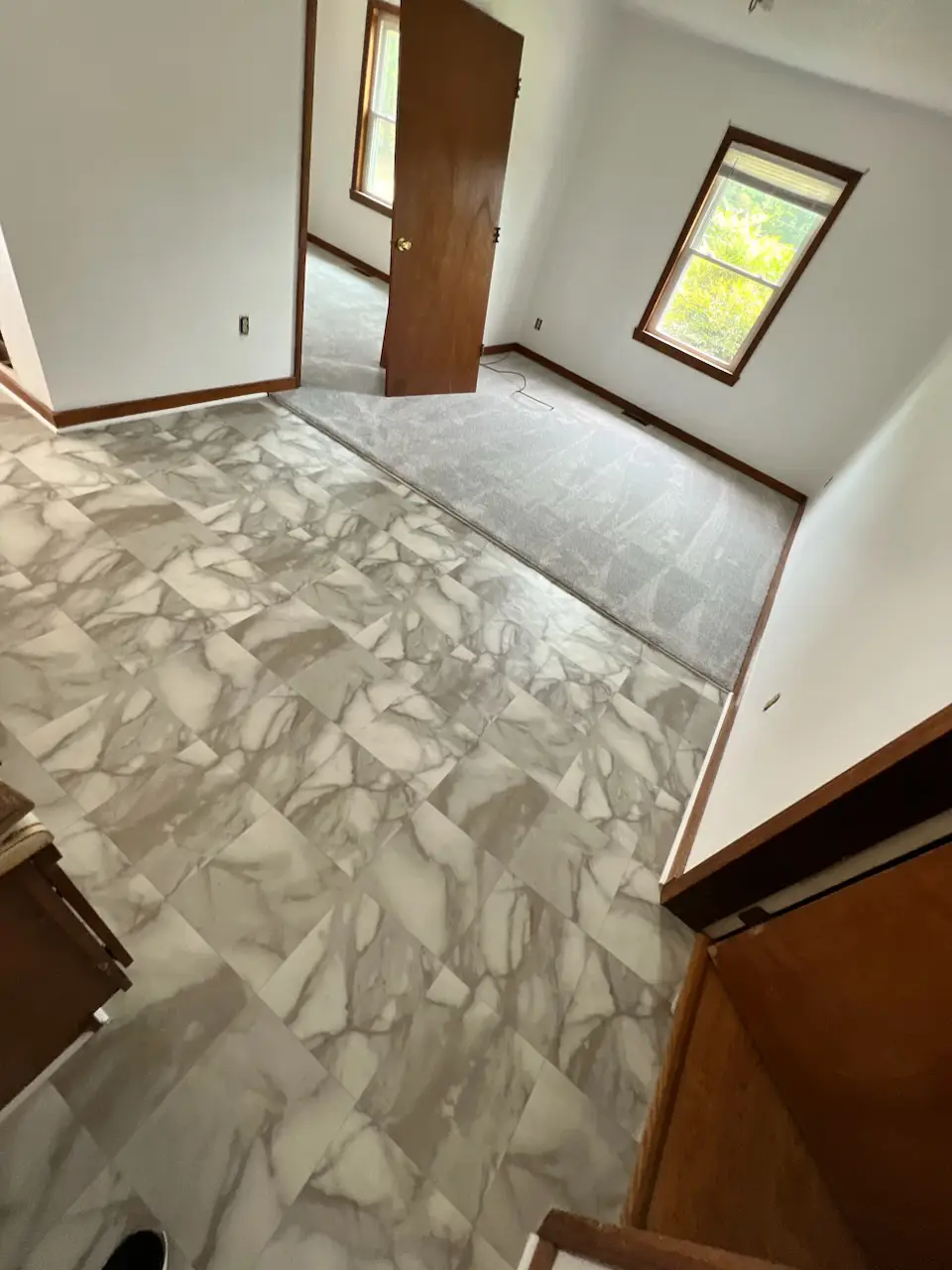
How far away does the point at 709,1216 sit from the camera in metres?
1.28

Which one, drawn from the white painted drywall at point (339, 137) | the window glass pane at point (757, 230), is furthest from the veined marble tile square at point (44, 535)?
the window glass pane at point (757, 230)

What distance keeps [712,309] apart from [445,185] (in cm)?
203

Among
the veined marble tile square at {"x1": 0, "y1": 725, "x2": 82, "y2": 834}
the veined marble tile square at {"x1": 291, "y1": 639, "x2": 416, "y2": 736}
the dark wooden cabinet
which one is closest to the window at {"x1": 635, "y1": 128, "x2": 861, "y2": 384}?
the veined marble tile square at {"x1": 291, "y1": 639, "x2": 416, "y2": 736}

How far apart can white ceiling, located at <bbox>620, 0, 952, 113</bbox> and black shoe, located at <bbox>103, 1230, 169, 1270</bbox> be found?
392 centimetres

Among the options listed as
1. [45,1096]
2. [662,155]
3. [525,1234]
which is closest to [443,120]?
[662,155]

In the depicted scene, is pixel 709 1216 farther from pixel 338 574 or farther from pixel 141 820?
pixel 338 574

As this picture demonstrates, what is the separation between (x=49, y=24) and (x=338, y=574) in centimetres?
193

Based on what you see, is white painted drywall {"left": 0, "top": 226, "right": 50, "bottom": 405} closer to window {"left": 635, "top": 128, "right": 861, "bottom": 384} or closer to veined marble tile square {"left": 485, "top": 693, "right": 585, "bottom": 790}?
veined marble tile square {"left": 485, "top": 693, "right": 585, "bottom": 790}

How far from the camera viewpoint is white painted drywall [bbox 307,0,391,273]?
4359 millimetres

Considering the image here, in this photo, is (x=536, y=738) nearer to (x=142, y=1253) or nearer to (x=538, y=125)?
(x=142, y=1253)

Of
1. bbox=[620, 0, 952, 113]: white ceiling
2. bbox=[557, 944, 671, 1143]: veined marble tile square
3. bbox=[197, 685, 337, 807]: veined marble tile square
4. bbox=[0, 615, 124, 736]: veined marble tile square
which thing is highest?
bbox=[620, 0, 952, 113]: white ceiling

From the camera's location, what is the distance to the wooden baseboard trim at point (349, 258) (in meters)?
5.23

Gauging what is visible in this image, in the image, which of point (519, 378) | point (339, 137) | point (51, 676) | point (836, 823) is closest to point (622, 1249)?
point (836, 823)

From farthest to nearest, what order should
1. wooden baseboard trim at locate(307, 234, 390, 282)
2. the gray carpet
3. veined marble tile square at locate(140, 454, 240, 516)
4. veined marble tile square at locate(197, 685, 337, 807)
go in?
wooden baseboard trim at locate(307, 234, 390, 282) < the gray carpet < veined marble tile square at locate(140, 454, 240, 516) < veined marble tile square at locate(197, 685, 337, 807)
